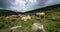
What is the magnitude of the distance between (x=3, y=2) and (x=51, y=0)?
0.56 m

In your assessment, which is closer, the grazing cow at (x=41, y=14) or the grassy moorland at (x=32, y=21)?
the grassy moorland at (x=32, y=21)

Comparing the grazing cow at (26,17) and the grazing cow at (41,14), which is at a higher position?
the grazing cow at (41,14)

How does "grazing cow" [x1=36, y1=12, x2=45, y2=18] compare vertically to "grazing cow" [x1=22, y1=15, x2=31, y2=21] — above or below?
above

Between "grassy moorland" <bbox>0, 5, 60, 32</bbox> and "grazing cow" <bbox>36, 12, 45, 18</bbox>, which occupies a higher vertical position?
"grazing cow" <bbox>36, 12, 45, 18</bbox>

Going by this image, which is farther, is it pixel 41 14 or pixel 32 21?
pixel 41 14

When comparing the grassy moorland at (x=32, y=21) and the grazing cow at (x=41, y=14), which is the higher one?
the grazing cow at (x=41, y=14)

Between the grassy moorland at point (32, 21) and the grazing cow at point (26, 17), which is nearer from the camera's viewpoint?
the grassy moorland at point (32, 21)

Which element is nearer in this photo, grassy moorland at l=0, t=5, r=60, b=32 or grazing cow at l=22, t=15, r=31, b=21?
grassy moorland at l=0, t=5, r=60, b=32

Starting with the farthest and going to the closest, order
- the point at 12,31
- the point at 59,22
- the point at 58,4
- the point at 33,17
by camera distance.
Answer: the point at 58,4 < the point at 33,17 < the point at 59,22 < the point at 12,31

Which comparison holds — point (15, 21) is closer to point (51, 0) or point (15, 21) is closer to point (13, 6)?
point (13, 6)

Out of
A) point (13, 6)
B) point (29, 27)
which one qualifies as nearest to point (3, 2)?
point (13, 6)

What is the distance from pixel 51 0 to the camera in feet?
8.16

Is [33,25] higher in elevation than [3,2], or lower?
lower

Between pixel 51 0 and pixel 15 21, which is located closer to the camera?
pixel 15 21
